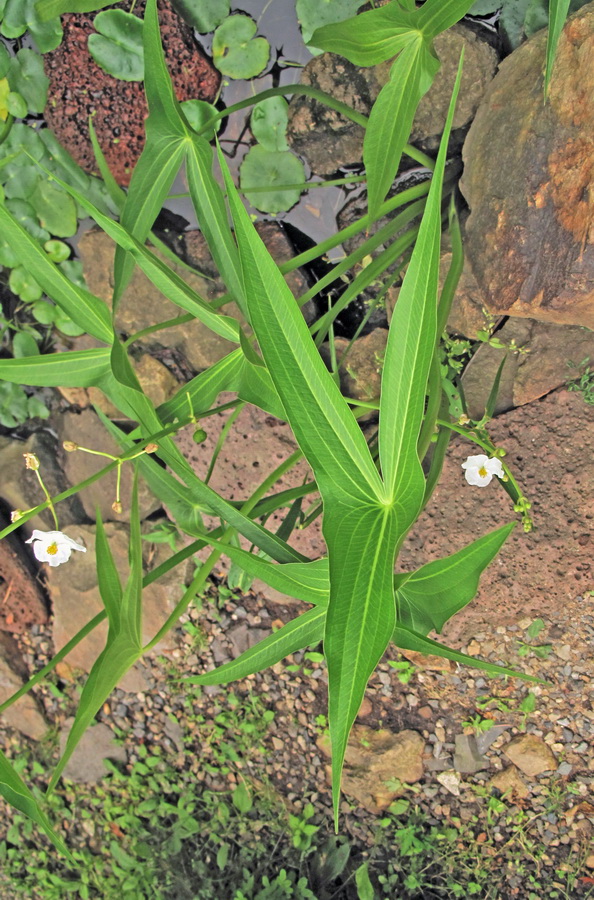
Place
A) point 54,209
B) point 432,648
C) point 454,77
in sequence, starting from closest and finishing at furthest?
point 432,648, point 454,77, point 54,209

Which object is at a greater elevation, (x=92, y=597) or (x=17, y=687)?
(x=92, y=597)

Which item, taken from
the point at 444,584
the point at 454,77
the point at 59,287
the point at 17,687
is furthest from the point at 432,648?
the point at 17,687

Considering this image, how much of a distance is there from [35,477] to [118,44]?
3.74ft

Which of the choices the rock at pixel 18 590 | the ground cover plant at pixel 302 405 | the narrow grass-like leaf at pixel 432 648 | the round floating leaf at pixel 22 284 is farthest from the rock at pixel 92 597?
the narrow grass-like leaf at pixel 432 648

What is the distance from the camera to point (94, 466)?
6.29 ft

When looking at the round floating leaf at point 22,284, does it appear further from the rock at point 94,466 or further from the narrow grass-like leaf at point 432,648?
the narrow grass-like leaf at point 432,648

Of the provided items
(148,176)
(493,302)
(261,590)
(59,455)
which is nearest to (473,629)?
(261,590)

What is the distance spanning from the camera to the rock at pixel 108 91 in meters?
1.54

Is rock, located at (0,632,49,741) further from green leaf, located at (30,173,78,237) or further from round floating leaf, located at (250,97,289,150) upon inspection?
round floating leaf, located at (250,97,289,150)

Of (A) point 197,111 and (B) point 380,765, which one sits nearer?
(A) point 197,111

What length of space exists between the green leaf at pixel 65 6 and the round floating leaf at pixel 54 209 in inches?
28.8

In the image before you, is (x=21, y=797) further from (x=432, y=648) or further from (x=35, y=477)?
(x=35, y=477)

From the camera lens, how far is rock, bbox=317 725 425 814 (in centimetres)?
166

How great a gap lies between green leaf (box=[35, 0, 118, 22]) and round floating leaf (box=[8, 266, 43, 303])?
91 centimetres
